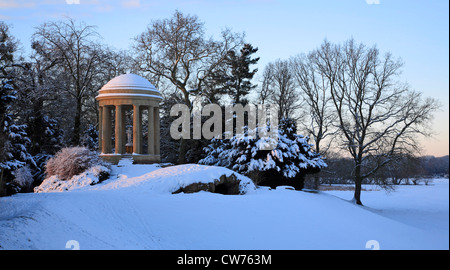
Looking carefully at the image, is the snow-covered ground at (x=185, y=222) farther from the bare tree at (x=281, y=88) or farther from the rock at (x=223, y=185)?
the bare tree at (x=281, y=88)

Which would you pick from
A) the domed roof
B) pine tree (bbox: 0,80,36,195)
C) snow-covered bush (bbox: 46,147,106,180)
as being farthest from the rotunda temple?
pine tree (bbox: 0,80,36,195)

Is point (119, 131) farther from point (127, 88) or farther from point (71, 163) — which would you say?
point (71, 163)

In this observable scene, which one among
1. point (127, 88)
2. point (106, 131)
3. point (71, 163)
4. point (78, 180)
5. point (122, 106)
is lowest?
point (78, 180)

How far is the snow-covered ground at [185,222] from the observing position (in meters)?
9.45

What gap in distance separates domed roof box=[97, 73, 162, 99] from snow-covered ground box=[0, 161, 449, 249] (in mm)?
7013

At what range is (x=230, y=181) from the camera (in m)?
17.1

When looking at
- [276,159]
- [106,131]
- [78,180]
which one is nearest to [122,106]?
[106,131]

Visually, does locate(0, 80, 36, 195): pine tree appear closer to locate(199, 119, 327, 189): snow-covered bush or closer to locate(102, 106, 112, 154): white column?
locate(102, 106, 112, 154): white column

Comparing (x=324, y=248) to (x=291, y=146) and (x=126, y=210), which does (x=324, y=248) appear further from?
(x=291, y=146)

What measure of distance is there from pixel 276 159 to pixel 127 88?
9.19m

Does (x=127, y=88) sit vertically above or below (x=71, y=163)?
above

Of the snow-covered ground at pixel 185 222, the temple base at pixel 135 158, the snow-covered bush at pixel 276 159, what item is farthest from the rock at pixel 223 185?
the temple base at pixel 135 158

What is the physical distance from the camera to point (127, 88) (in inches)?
886
